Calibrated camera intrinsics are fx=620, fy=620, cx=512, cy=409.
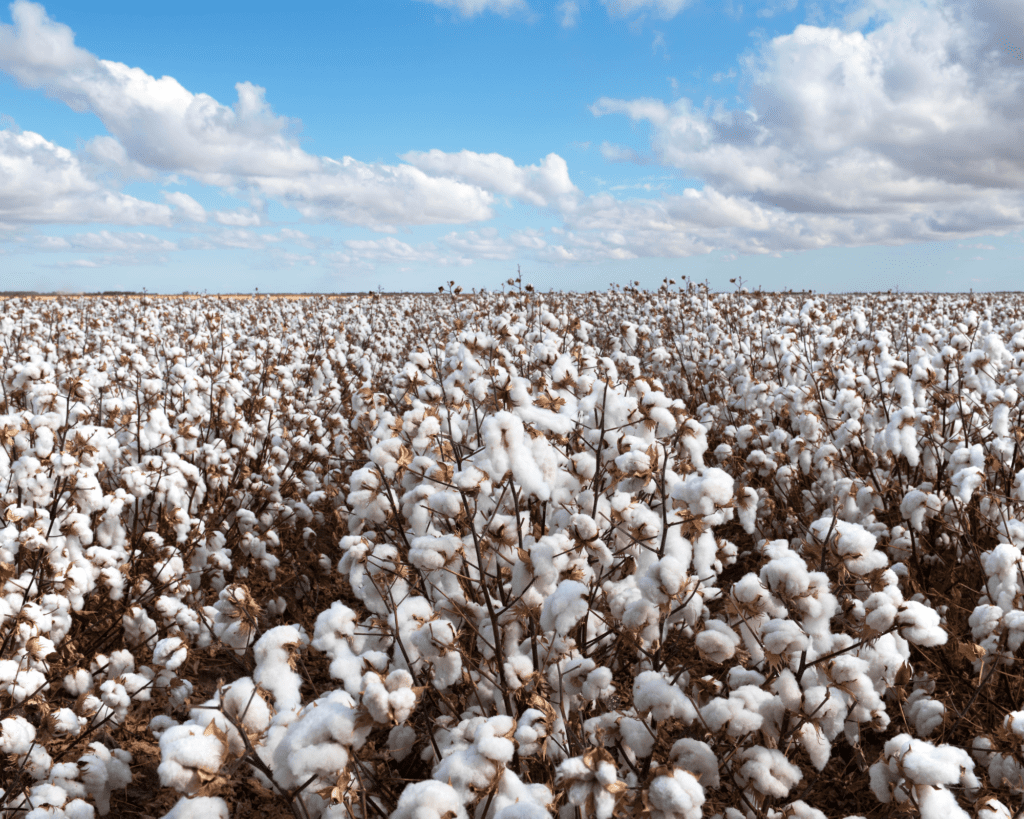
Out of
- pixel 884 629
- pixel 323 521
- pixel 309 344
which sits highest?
pixel 309 344

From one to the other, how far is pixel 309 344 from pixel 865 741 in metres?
10.3

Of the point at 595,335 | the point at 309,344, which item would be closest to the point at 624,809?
the point at 309,344

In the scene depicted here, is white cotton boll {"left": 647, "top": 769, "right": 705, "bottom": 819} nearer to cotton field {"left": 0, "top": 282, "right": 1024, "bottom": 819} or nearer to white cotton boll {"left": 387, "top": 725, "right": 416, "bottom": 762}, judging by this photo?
cotton field {"left": 0, "top": 282, "right": 1024, "bottom": 819}

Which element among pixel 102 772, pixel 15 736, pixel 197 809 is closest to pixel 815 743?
pixel 197 809

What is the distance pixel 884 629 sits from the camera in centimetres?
226

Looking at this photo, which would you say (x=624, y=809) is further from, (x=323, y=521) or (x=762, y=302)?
(x=762, y=302)

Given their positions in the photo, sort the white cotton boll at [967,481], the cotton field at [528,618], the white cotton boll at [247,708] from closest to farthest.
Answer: the white cotton boll at [247,708] → the cotton field at [528,618] → the white cotton boll at [967,481]

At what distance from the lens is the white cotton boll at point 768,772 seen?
2074 millimetres

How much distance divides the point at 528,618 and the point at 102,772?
1937mm

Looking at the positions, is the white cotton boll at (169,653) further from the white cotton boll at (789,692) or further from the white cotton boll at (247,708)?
the white cotton boll at (789,692)

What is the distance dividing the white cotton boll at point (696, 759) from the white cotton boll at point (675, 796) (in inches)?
10.3

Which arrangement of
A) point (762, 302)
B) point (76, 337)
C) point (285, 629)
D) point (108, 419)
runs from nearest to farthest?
point (285, 629) < point (108, 419) < point (76, 337) < point (762, 302)

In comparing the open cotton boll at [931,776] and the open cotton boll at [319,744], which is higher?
the open cotton boll at [319,744]

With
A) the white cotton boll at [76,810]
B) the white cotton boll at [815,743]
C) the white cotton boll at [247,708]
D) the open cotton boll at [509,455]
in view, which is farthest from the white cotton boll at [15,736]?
the white cotton boll at [815,743]
